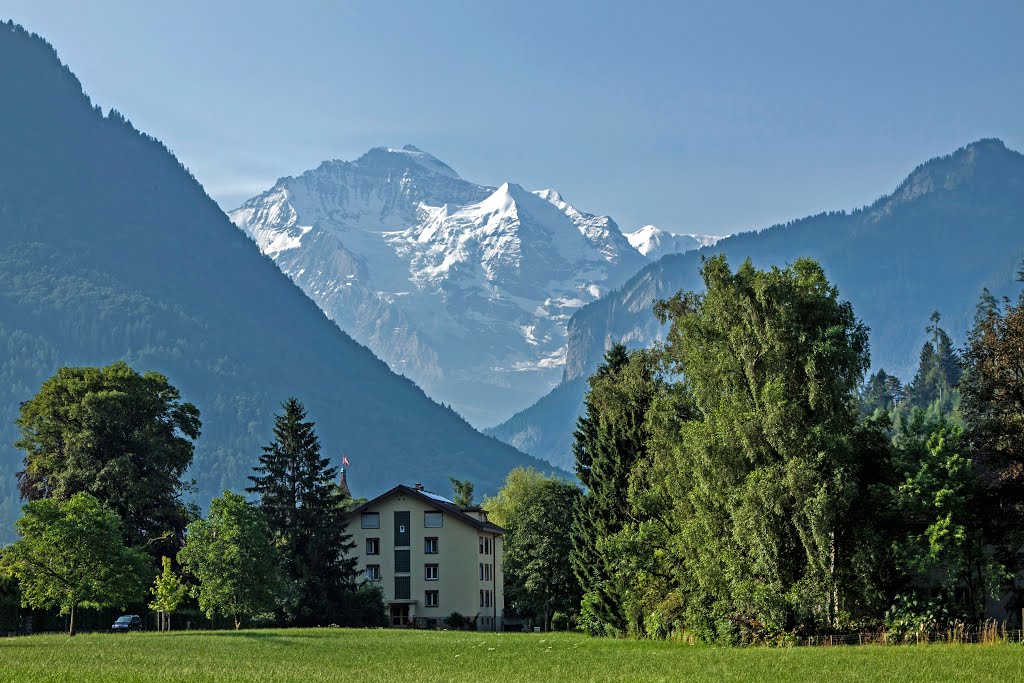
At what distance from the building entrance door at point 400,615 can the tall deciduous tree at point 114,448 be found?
3128 centimetres

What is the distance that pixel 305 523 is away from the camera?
100938mm

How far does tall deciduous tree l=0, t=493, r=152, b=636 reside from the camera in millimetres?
73312

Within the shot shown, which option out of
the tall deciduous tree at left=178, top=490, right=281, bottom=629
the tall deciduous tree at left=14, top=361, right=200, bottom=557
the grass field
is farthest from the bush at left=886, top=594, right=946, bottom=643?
the tall deciduous tree at left=14, top=361, right=200, bottom=557

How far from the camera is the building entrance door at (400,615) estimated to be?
126 metres

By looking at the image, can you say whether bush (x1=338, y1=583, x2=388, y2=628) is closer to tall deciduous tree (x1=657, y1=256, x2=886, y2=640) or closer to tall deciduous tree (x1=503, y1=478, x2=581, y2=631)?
tall deciduous tree (x1=503, y1=478, x2=581, y2=631)

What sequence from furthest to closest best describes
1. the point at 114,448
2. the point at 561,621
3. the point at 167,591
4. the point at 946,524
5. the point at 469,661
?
the point at 561,621 → the point at 114,448 → the point at 167,591 → the point at 469,661 → the point at 946,524

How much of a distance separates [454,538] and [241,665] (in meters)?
74.5

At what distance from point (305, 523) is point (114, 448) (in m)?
15.5

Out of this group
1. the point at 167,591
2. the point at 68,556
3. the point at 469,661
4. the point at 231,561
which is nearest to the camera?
the point at 469,661

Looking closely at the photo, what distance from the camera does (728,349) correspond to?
2640 inches

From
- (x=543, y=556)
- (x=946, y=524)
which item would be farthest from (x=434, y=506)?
(x=946, y=524)

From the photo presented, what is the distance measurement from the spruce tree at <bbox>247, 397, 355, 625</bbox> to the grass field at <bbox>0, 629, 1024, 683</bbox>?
24.9 metres

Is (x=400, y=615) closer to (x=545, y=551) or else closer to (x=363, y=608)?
(x=545, y=551)

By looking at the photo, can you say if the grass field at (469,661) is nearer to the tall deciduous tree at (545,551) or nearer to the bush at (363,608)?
the bush at (363,608)
